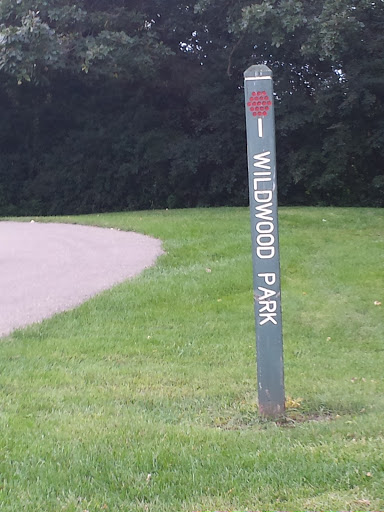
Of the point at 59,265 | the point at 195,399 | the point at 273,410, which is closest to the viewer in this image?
the point at 273,410

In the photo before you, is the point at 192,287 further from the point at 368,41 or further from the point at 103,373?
the point at 368,41

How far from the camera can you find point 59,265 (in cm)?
935

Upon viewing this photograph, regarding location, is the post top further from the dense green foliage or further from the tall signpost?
the dense green foliage

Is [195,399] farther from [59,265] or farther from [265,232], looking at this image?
[59,265]

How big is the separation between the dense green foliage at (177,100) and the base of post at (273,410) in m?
12.0

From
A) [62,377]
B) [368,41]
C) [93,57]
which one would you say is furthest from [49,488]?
[368,41]

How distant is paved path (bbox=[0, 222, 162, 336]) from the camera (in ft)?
23.8

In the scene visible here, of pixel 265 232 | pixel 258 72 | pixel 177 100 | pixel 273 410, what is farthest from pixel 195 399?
pixel 177 100

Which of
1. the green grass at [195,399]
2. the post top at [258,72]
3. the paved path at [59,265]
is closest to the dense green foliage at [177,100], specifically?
the paved path at [59,265]

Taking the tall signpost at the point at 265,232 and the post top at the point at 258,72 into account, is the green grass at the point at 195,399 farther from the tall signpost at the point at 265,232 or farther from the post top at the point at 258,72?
the post top at the point at 258,72

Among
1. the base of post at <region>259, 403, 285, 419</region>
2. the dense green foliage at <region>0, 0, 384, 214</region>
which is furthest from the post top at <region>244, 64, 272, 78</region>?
the dense green foliage at <region>0, 0, 384, 214</region>

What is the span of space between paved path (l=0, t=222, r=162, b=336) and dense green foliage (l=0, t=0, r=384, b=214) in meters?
→ 5.09

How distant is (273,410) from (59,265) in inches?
229

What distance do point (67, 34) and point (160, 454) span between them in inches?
593
